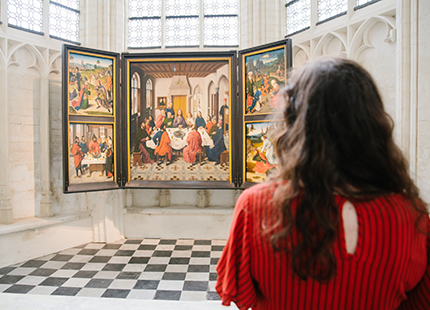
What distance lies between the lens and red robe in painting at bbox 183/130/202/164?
5.42 m

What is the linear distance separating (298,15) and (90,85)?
401cm

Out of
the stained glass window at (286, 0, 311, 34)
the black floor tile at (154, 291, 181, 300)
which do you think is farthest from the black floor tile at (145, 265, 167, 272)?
the stained glass window at (286, 0, 311, 34)

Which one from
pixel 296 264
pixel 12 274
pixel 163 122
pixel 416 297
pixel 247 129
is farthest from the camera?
pixel 163 122

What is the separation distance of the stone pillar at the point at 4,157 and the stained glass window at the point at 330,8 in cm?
554

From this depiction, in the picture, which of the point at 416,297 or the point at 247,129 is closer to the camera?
the point at 416,297

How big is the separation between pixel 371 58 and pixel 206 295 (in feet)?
14.1

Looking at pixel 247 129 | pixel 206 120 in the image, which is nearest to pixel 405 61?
pixel 247 129

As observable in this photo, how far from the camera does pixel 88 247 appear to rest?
589 centimetres

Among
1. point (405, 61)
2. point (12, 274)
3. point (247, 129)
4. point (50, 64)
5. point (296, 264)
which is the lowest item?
point (12, 274)

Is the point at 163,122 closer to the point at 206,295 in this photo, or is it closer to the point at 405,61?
the point at 206,295

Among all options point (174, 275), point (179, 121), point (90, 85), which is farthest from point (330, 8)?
point (174, 275)

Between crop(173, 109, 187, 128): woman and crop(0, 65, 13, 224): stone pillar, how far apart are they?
9.29 ft

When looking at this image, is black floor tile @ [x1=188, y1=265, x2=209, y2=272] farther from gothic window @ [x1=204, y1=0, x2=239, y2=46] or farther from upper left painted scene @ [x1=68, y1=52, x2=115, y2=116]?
gothic window @ [x1=204, y1=0, x2=239, y2=46]

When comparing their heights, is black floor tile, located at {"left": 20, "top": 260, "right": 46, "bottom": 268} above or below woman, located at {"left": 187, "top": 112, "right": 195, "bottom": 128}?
below
